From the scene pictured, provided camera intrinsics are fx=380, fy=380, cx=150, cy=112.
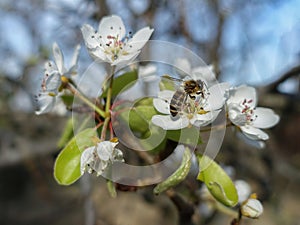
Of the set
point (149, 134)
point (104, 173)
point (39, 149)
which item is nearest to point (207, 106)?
point (149, 134)

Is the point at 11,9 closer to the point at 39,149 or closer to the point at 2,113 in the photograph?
the point at 2,113

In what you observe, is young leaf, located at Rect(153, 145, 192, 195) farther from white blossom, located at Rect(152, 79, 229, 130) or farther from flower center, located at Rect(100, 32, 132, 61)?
flower center, located at Rect(100, 32, 132, 61)

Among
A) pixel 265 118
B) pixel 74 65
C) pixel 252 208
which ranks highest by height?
pixel 74 65

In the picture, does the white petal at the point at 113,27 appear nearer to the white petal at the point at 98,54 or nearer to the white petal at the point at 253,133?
the white petal at the point at 98,54

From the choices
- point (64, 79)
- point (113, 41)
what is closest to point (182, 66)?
point (113, 41)

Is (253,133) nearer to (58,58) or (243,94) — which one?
(243,94)

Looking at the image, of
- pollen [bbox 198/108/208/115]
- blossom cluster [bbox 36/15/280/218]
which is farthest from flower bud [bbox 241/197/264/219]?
pollen [bbox 198/108/208/115]
